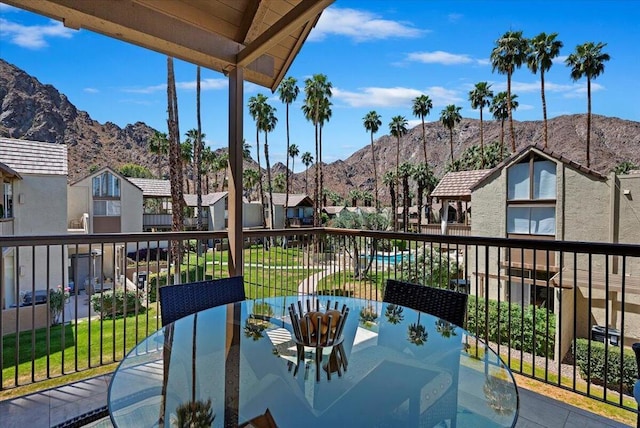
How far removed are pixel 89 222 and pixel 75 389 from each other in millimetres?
17460

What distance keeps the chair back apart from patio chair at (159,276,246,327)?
1.04 m

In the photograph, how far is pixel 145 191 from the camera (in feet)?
68.9

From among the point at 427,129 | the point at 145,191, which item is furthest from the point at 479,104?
the point at 427,129

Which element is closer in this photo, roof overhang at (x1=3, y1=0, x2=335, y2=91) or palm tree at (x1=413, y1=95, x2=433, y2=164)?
roof overhang at (x1=3, y1=0, x2=335, y2=91)

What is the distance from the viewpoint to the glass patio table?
1059 mm

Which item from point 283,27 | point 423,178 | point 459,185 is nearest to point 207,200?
point 423,178

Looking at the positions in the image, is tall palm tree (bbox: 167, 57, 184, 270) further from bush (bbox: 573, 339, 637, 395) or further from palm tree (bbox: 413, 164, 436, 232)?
palm tree (bbox: 413, 164, 436, 232)

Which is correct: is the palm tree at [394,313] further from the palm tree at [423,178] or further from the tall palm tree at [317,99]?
the palm tree at [423,178]

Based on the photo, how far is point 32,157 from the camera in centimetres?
907

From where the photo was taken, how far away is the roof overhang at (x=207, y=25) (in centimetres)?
246

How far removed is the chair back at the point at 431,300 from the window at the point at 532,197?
10.4m

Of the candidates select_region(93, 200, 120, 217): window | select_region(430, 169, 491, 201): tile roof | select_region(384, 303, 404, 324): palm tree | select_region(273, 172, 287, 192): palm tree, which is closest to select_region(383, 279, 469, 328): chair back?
select_region(384, 303, 404, 324): palm tree

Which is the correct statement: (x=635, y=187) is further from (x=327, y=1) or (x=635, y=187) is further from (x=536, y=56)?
(x=536, y=56)

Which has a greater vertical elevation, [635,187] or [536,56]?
[536,56]
